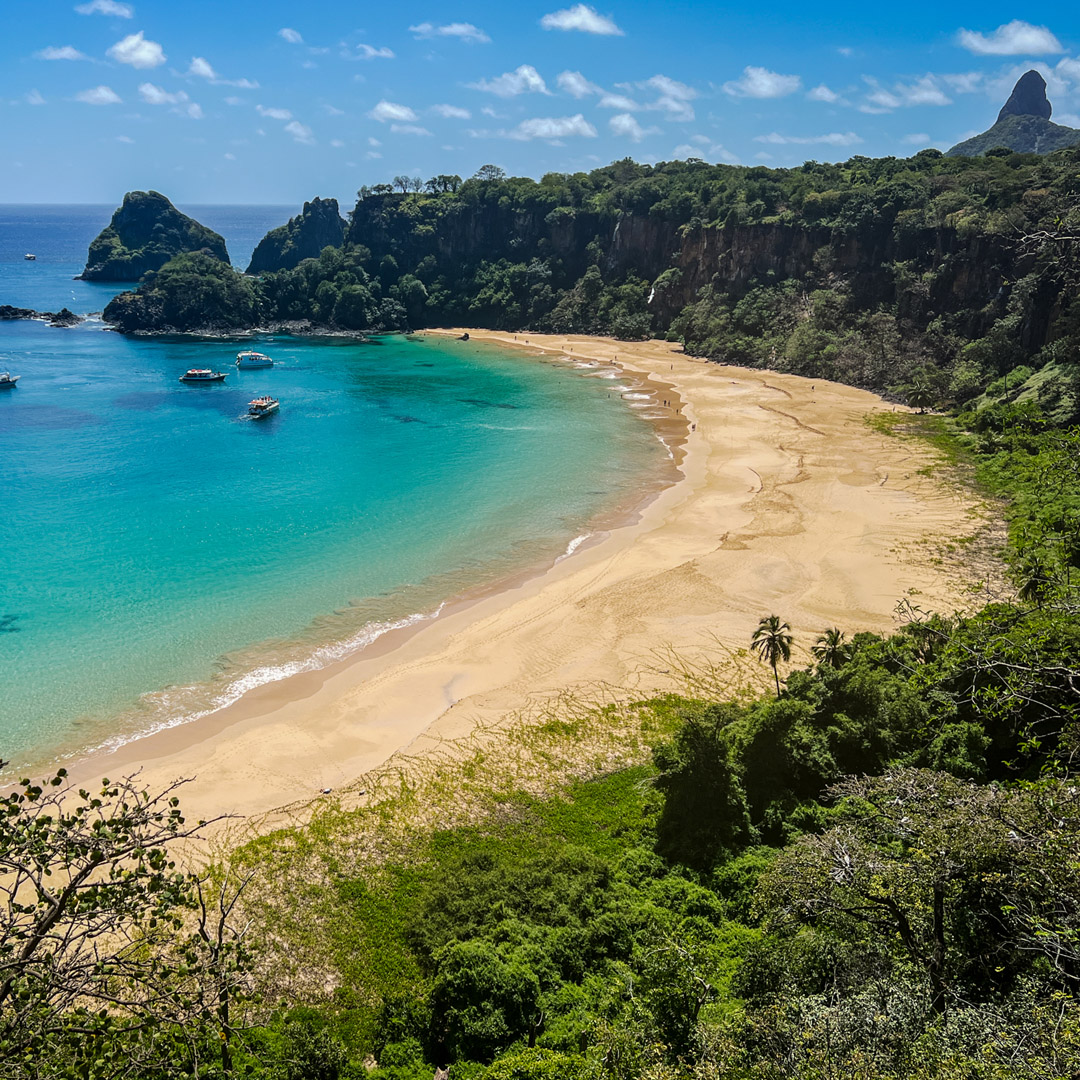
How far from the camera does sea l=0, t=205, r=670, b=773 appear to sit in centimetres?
3600

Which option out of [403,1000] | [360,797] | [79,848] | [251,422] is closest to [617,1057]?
[403,1000]

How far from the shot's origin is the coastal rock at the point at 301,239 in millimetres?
183000

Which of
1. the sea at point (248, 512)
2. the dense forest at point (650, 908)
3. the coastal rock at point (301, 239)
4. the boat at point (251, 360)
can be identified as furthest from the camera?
the coastal rock at point (301, 239)

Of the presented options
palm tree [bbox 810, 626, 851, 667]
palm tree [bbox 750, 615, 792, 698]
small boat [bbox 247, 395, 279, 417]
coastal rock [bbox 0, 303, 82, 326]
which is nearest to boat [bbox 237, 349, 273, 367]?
small boat [bbox 247, 395, 279, 417]

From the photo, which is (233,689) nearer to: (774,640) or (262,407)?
(774,640)

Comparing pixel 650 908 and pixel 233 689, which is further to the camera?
pixel 233 689

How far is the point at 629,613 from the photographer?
41.6 metres

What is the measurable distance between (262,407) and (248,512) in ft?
106

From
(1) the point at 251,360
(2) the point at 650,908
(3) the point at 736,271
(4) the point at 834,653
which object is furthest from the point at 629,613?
(3) the point at 736,271

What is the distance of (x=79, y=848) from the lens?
909 cm

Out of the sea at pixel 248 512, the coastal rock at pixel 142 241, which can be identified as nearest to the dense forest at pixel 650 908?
the sea at pixel 248 512

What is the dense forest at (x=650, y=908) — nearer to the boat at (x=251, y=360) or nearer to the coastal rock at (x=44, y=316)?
the boat at (x=251, y=360)

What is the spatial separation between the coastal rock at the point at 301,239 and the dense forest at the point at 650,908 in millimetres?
181755

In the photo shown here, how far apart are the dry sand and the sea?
8.63 ft
